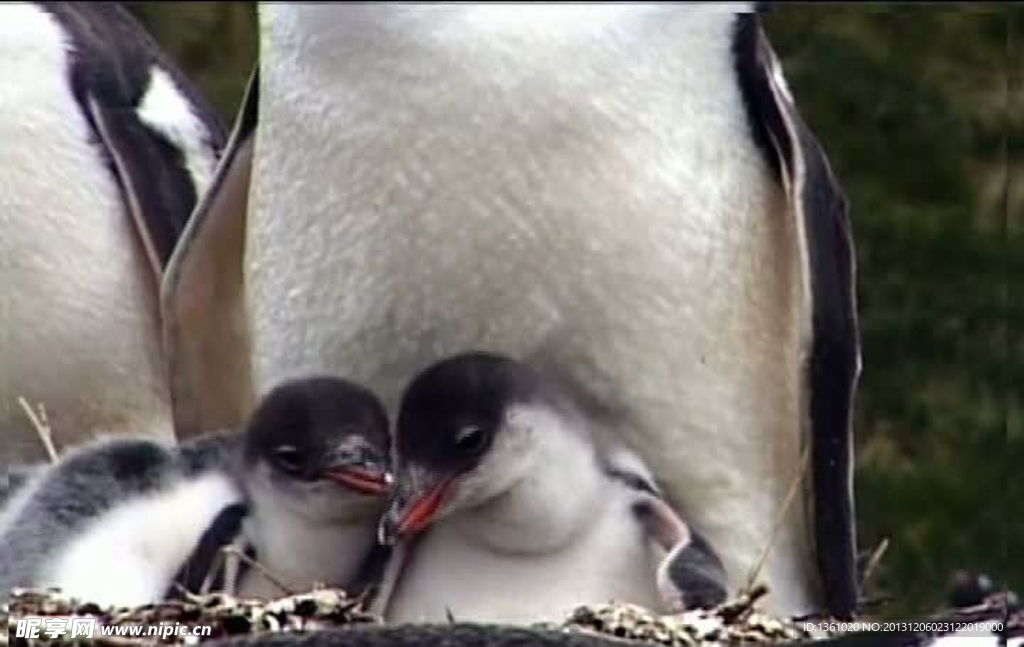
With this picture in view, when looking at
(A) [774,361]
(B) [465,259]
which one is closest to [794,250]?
(A) [774,361]

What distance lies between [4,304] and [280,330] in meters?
0.27

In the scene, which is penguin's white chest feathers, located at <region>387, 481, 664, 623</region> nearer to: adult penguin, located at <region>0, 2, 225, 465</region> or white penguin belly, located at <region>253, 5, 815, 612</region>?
white penguin belly, located at <region>253, 5, 815, 612</region>

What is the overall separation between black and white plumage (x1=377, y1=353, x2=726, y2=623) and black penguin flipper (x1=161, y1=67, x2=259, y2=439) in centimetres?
20

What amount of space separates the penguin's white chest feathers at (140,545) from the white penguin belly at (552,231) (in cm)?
13

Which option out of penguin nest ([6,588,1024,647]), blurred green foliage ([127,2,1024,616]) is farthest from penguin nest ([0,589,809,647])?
blurred green foliage ([127,2,1024,616])

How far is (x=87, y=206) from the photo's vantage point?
2.49m

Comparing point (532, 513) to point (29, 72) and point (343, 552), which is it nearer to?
point (343, 552)

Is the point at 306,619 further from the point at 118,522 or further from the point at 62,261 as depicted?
the point at 62,261

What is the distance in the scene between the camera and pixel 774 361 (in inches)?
90.4

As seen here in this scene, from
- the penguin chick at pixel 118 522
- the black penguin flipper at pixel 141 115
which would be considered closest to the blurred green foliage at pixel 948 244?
the black penguin flipper at pixel 141 115

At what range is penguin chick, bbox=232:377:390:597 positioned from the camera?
2.12 meters

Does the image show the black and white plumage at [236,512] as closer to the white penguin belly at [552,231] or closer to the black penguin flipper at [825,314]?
the white penguin belly at [552,231]

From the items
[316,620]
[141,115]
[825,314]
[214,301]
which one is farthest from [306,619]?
[141,115]

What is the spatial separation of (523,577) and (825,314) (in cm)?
30
